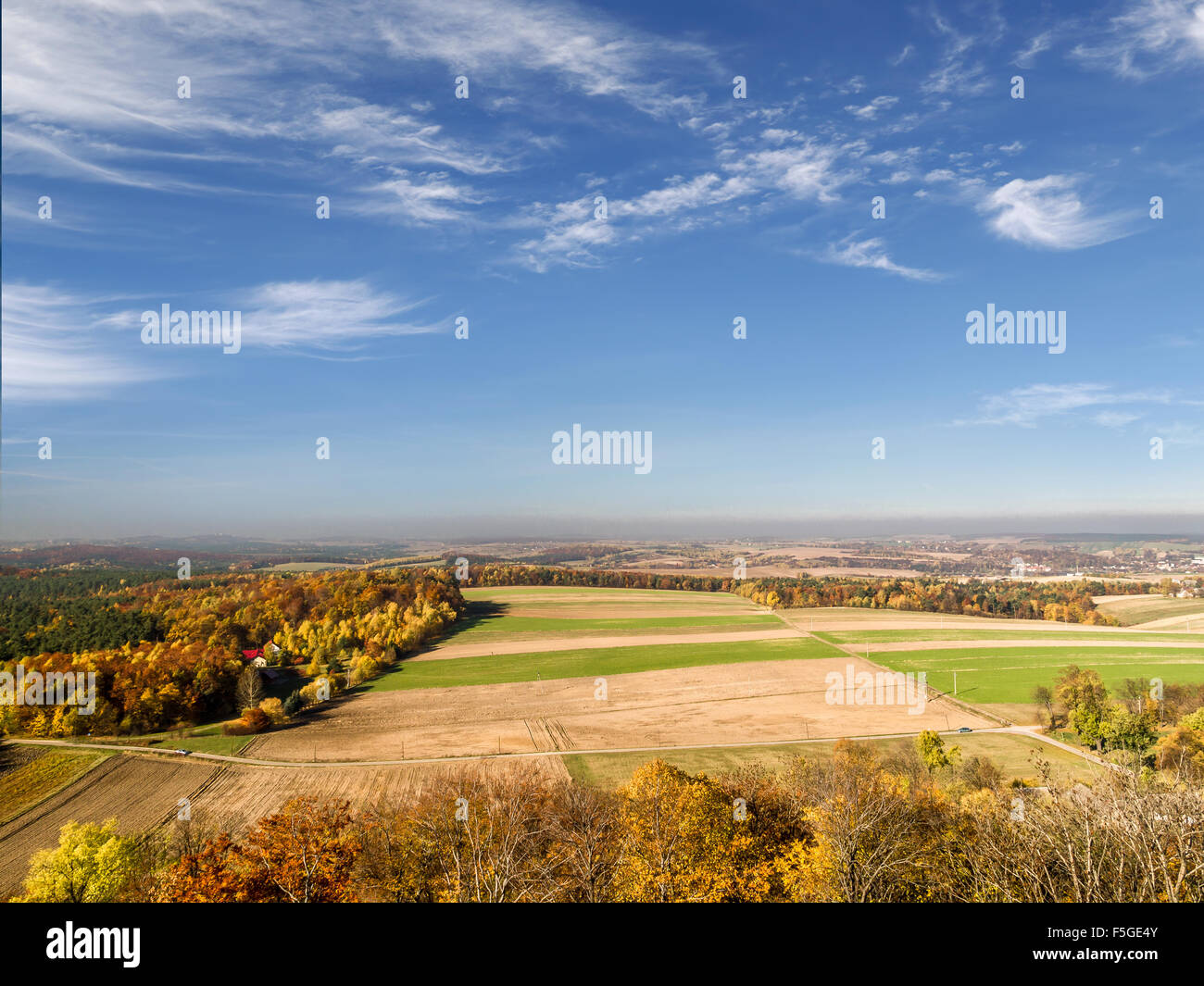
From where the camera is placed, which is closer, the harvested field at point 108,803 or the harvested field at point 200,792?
the harvested field at point 108,803

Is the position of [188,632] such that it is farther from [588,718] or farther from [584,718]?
[588,718]

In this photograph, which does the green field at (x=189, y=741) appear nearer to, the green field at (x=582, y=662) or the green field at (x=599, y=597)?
the green field at (x=582, y=662)

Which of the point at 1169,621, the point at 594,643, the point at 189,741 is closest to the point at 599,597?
the point at 594,643

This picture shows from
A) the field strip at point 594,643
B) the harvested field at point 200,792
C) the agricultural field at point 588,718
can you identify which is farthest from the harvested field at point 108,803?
the field strip at point 594,643

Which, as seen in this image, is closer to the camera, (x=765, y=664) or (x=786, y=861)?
(x=786, y=861)

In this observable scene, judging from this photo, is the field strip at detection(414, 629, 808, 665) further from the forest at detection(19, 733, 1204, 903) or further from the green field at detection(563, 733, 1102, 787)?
A: the forest at detection(19, 733, 1204, 903)
